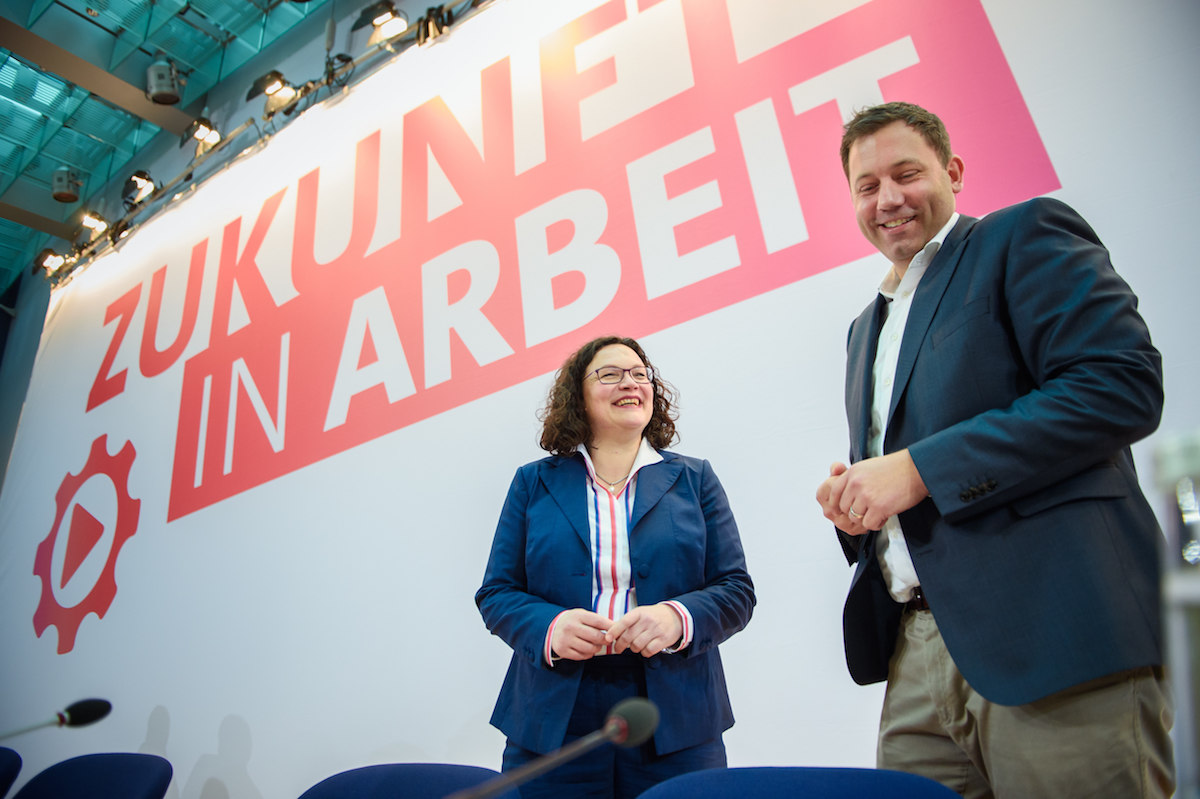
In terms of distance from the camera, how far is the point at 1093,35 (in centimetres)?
186

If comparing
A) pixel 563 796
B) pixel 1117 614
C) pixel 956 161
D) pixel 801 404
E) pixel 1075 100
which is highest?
pixel 1075 100

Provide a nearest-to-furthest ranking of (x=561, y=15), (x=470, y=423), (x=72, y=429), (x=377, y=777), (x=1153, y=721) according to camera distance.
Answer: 1. (x=1153, y=721)
2. (x=377, y=777)
3. (x=470, y=423)
4. (x=561, y=15)
5. (x=72, y=429)

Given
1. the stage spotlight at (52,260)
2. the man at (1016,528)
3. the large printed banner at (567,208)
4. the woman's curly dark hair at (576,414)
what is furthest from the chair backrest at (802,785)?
the stage spotlight at (52,260)

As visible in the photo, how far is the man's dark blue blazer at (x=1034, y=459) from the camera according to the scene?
2.68 feet

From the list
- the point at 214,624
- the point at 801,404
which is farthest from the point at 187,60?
the point at 801,404

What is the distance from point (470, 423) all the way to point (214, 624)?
1.60 meters

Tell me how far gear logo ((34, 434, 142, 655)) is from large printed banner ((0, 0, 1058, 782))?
0.02 meters

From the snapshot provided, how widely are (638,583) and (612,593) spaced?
60 millimetres

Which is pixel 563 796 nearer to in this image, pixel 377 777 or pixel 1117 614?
pixel 377 777

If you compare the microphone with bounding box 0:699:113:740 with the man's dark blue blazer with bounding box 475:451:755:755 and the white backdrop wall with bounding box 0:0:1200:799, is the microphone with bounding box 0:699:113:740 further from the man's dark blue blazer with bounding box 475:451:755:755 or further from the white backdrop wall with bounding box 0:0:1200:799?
the white backdrop wall with bounding box 0:0:1200:799

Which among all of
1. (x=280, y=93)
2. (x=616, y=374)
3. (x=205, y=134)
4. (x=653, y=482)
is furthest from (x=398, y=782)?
(x=205, y=134)

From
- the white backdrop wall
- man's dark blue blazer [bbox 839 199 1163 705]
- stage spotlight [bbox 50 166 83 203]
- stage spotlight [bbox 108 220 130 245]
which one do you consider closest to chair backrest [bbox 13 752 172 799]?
the white backdrop wall

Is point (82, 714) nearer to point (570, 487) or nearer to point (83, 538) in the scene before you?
point (570, 487)

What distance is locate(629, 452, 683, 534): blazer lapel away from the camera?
4.64 ft
